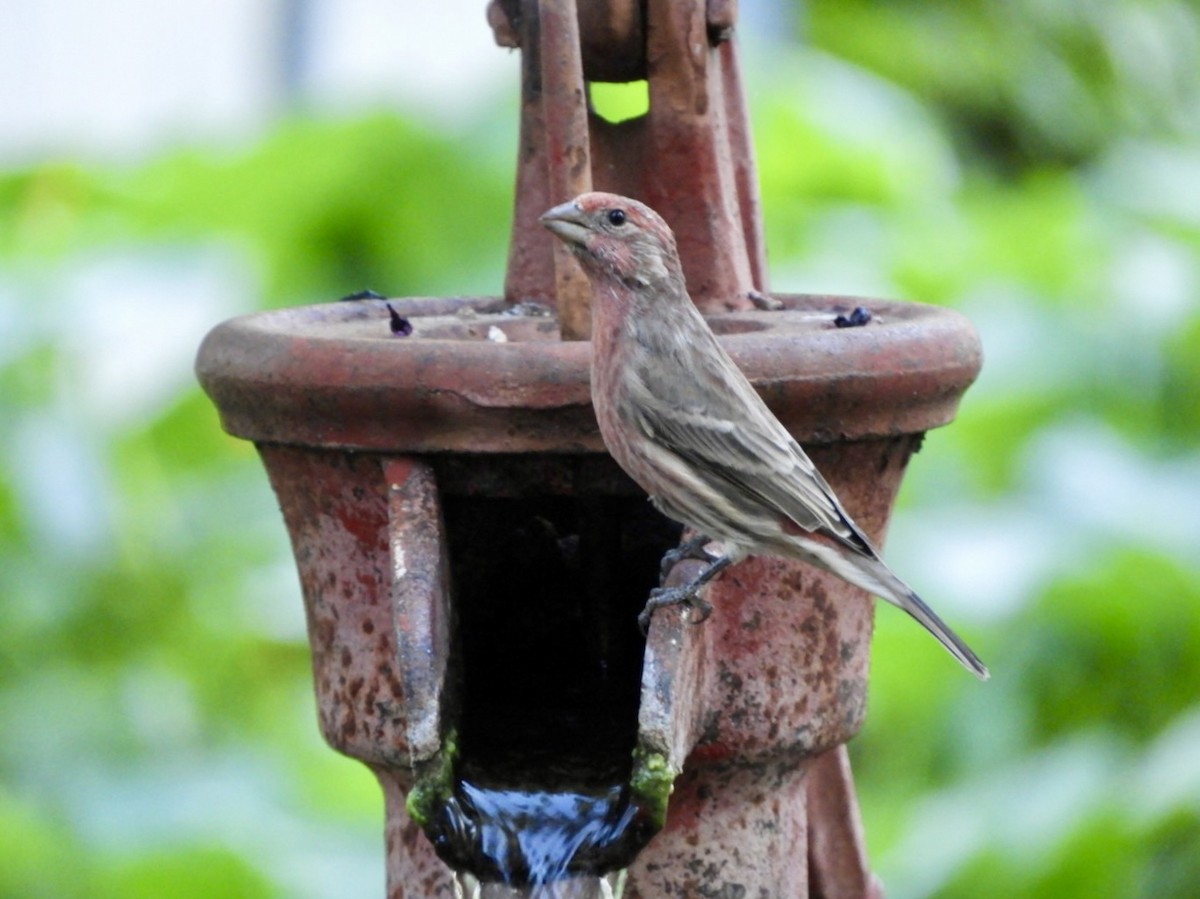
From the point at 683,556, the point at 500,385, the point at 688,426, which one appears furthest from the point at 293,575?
the point at 500,385

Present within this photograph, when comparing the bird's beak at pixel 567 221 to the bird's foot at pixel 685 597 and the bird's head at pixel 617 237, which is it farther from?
the bird's foot at pixel 685 597

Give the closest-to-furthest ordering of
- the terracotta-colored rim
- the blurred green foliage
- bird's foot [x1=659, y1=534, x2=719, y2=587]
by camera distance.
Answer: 1. the terracotta-colored rim
2. bird's foot [x1=659, y1=534, x2=719, y2=587]
3. the blurred green foliage

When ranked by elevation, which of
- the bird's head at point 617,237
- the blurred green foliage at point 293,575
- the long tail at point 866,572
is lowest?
the blurred green foliage at point 293,575

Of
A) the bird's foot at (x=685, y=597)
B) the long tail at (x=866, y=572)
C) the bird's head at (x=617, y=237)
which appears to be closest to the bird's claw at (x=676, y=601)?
the bird's foot at (x=685, y=597)

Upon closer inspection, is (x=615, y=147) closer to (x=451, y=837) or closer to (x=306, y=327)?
(x=306, y=327)

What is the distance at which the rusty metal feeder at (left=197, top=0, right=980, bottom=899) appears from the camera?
7.57 feet

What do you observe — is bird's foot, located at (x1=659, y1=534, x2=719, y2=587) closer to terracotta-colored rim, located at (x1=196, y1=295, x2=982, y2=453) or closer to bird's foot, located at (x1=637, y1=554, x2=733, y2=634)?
bird's foot, located at (x1=637, y1=554, x2=733, y2=634)

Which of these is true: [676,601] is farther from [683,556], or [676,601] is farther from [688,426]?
[688,426]

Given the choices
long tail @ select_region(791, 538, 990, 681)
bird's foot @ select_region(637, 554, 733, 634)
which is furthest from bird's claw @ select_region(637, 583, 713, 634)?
long tail @ select_region(791, 538, 990, 681)

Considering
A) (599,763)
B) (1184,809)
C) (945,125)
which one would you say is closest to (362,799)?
(1184,809)

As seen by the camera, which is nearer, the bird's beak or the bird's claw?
the bird's claw

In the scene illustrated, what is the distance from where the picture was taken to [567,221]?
2.52 m

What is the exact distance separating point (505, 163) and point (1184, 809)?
10.4 feet

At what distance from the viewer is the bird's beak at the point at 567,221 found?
2.51 m
